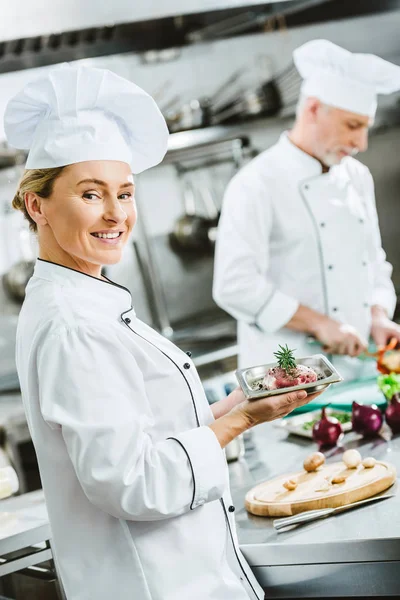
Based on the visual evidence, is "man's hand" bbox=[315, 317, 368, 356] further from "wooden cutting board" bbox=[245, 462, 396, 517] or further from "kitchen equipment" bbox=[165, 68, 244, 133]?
"kitchen equipment" bbox=[165, 68, 244, 133]

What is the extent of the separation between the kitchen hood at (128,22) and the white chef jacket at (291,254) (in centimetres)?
63

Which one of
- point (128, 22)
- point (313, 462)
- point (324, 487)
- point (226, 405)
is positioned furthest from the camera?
point (128, 22)

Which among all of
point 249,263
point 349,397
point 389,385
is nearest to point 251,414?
point 389,385

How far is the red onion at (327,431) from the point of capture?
2.04 meters

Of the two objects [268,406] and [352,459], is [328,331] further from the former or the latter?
[268,406]

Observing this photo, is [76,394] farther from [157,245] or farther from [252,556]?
[157,245]

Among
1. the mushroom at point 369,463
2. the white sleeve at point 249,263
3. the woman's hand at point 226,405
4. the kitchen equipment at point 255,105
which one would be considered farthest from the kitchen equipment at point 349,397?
the kitchen equipment at point 255,105

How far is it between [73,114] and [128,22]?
1.86 m

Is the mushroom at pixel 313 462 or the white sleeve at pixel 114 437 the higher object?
the white sleeve at pixel 114 437

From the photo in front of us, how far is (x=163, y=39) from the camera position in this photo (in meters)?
3.79

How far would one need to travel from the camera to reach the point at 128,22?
306cm

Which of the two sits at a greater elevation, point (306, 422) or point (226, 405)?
point (226, 405)

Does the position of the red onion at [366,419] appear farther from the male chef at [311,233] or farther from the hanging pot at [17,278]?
the hanging pot at [17,278]

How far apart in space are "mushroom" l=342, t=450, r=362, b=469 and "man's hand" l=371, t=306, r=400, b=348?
1031mm
